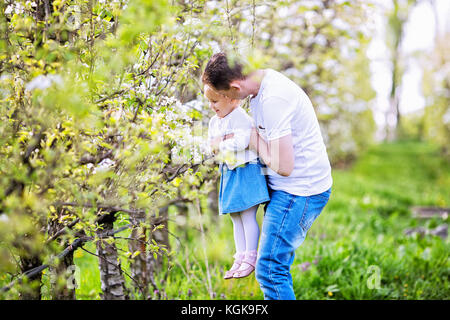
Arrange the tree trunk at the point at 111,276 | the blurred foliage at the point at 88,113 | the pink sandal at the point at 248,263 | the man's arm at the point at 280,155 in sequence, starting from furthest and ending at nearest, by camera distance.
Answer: the tree trunk at the point at 111,276, the pink sandal at the point at 248,263, the man's arm at the point at 280,155, the blurred foliage at the point at 88,113

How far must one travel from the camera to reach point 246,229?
243 centimetres

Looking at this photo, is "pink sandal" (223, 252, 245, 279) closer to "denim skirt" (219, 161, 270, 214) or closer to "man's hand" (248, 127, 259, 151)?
"denim skirt" (219, 161, 270, 214)

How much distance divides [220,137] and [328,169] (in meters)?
0.67

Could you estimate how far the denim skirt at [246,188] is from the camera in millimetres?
2334

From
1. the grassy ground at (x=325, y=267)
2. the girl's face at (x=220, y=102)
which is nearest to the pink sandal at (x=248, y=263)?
the grassy ground at (x=325, y=267)

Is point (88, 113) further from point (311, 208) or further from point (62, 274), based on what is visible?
point (311, 208)

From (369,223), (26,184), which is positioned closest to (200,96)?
(26,184)

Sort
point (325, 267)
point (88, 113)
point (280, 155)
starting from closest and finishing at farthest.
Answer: point (88, 113)
point (280, 155)
point (325, 267)

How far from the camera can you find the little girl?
7.60 feet

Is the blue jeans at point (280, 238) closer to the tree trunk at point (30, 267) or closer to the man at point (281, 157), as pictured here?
the man at point (281, 157)

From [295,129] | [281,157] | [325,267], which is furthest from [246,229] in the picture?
[325,267]

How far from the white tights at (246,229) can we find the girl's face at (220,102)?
0.59 m

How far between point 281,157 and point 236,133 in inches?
11.6
